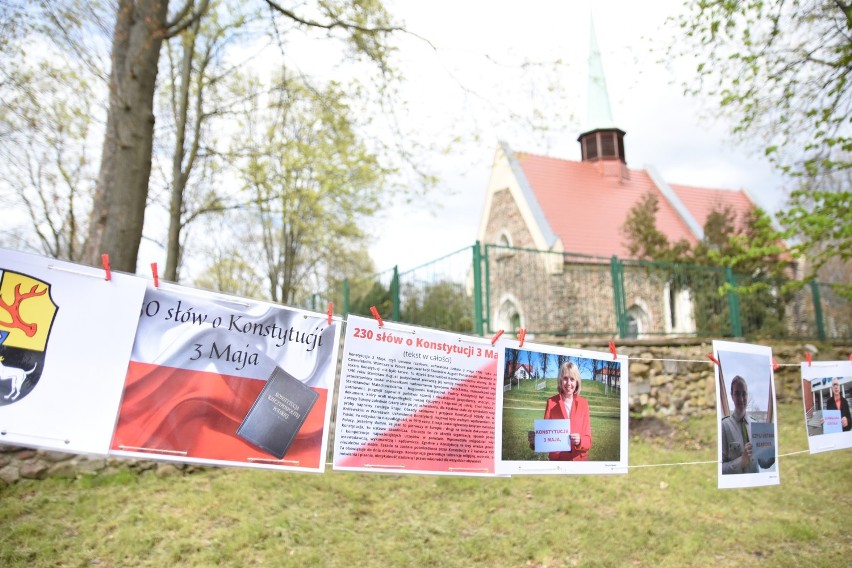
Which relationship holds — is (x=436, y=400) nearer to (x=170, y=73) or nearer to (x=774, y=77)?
(x=774, y=77)

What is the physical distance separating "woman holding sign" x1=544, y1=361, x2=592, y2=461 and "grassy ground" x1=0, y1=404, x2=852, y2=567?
158cm

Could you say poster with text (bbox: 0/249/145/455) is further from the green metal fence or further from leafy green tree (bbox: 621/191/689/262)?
leafy green tree (bbox: 621/191/689/262)

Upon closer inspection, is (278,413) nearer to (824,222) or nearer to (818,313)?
(824,222)

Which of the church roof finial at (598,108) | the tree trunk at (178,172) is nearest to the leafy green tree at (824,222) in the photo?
the tree trunk at (178,172)

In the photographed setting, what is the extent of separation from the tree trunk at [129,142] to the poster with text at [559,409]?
4.52 m

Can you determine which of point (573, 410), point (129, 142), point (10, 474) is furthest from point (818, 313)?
point (10, 474)

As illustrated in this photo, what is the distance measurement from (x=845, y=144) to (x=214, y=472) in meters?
9.25

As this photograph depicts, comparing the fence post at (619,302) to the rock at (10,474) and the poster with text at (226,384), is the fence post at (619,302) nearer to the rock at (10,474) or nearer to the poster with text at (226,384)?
the poster with text at (226,384)

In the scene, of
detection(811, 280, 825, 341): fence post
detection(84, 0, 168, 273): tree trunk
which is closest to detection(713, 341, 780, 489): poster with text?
detection(84, 0, 168, 273): tree trunk

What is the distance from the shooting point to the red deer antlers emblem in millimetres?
2373

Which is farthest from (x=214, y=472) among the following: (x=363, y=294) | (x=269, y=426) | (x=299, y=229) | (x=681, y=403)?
(x=299, y=229)

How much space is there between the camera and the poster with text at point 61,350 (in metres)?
2.37

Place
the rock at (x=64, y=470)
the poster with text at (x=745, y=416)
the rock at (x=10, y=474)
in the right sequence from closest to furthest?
the poster with text at (x=745, y=416) → the rock at (x=10, y=474) → the rock at (x=64, y=470)

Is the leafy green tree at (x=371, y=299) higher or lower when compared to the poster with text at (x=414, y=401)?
higher
